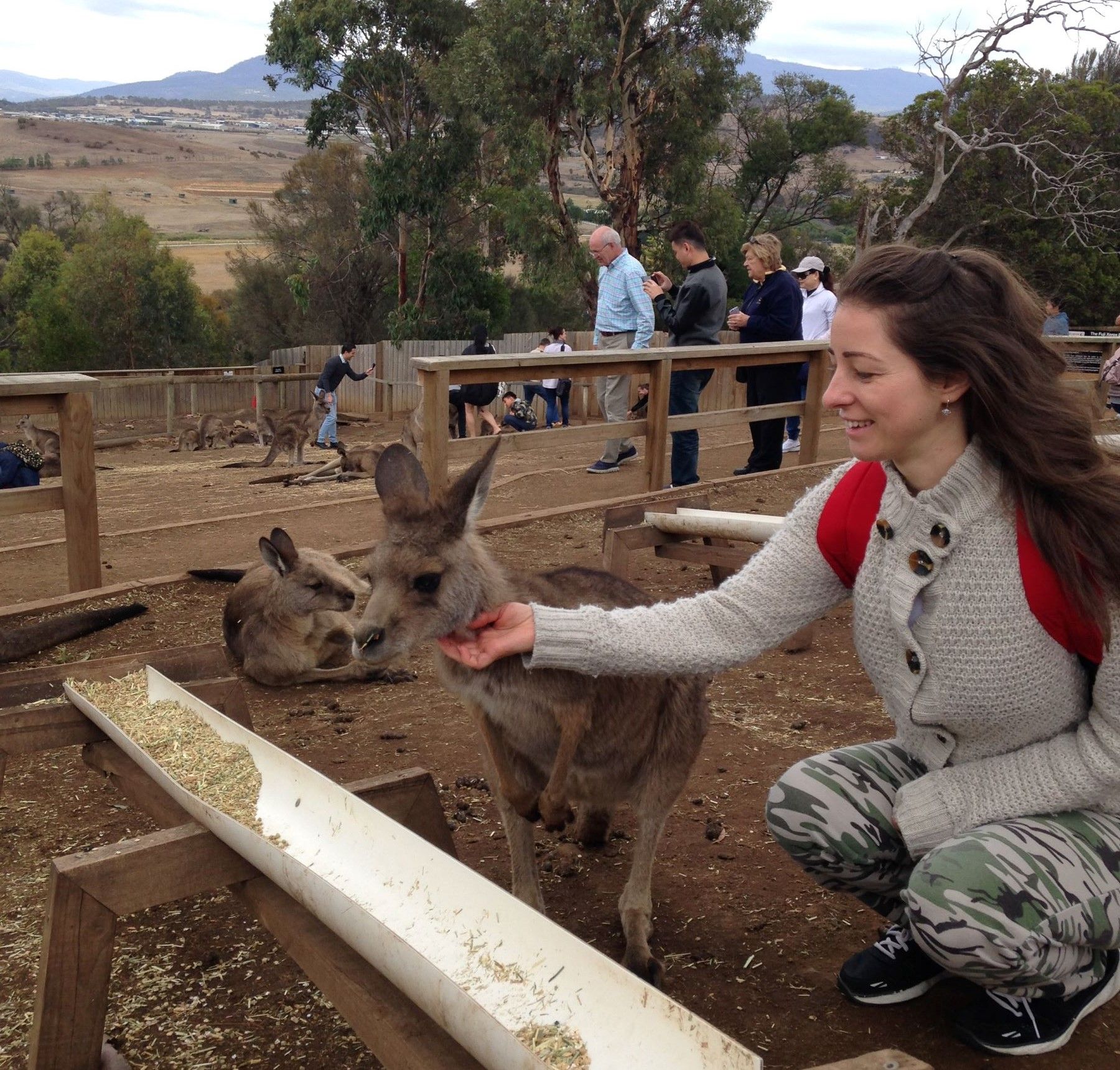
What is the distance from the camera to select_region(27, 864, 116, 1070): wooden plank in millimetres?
2125

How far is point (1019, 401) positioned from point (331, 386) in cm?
1606

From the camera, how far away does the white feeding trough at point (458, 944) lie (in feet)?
5.49

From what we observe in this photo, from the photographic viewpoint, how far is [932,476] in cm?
216

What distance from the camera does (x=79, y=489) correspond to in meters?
5.24

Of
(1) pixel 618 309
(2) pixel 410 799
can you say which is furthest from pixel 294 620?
(1) pixel 618 309

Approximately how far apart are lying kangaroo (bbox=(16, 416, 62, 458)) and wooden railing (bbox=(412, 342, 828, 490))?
1261 centimetres

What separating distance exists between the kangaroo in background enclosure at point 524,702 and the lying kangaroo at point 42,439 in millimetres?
16541

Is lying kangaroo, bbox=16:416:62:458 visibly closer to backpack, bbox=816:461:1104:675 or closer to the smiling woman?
backpack, bbox=816:461:1104:675

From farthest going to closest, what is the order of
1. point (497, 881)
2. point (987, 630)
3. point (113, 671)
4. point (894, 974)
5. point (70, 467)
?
point (70, 467) < point (113, 671) < point (497, 881) < point (894, 974) < point (987, 630)

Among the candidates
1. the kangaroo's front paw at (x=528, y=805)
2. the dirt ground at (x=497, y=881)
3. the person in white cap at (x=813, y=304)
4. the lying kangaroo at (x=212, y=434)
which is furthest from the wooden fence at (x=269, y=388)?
the kangaroo's front paw at (x=528, y=805)

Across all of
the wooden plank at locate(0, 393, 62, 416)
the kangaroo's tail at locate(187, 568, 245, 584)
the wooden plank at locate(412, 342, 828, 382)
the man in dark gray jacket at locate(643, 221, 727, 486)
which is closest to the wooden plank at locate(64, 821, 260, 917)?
the wooden plank at locate(0, 393, 62, 416)

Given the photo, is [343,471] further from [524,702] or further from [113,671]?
[524,702]

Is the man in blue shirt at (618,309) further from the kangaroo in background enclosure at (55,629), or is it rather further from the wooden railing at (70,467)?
the kangaroo in background enclosure at (55,629)

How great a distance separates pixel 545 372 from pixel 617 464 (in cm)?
336
